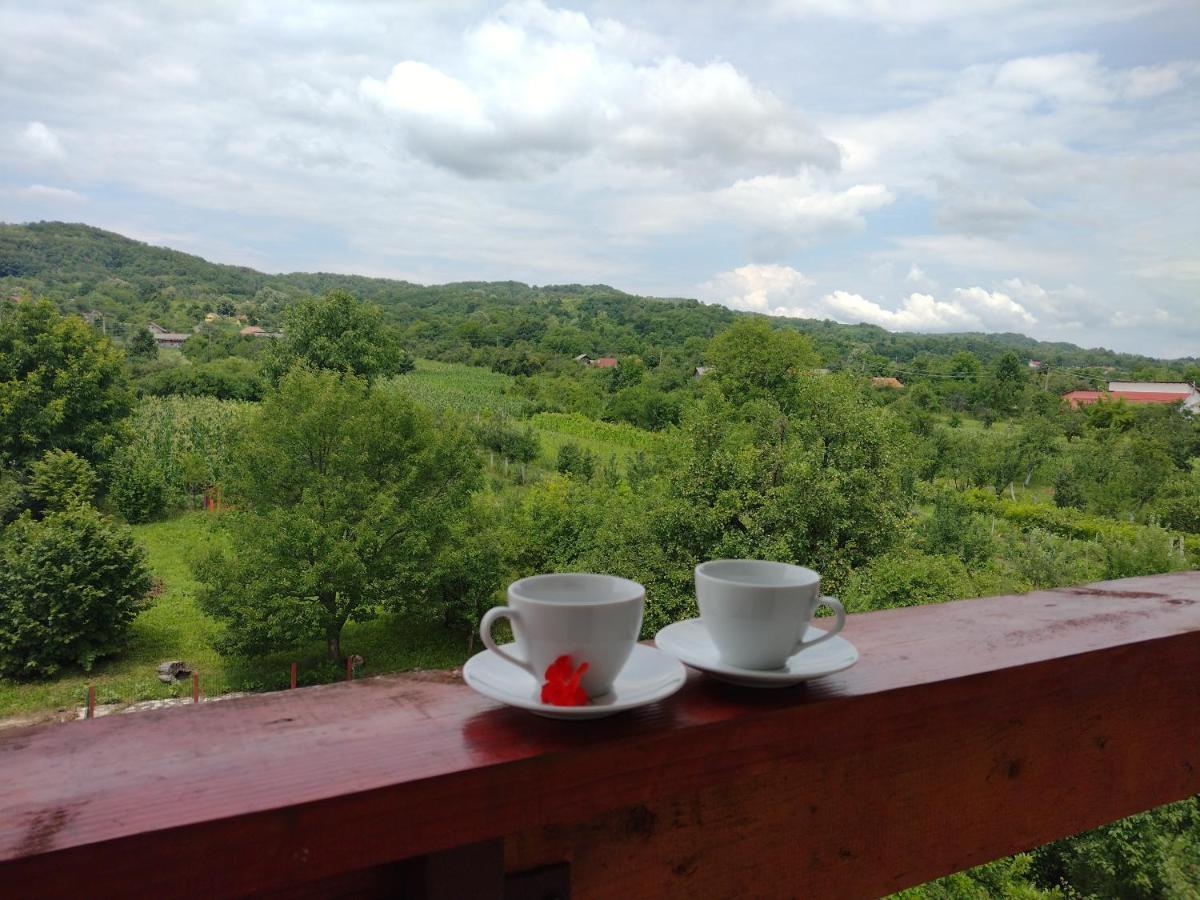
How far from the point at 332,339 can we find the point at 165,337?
11.0 metres

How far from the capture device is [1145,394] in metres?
29.6

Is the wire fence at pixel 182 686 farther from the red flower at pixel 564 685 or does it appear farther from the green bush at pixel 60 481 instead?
the red flower at pixel 564 685

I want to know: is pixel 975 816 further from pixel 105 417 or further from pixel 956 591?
pixel 105 417

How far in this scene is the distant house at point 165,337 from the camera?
28.0m

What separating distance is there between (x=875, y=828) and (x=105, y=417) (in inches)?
801

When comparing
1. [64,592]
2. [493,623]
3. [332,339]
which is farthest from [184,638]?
[332,339]

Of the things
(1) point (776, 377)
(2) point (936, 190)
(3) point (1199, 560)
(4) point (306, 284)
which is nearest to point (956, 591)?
(3) point (1199, 560)

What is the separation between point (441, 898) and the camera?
0.36 m

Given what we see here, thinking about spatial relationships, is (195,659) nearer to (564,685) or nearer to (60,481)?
(60,481)

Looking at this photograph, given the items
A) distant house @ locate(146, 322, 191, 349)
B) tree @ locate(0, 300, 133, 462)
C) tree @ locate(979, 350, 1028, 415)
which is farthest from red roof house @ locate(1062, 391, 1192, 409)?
distant house @ locate(146, 322, 191, 349)

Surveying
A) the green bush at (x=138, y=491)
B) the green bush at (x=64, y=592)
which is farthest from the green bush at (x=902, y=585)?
the green bush at (x=138, y=491)

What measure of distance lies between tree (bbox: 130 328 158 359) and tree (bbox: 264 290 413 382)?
611 cm

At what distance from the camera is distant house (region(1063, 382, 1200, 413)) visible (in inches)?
1083

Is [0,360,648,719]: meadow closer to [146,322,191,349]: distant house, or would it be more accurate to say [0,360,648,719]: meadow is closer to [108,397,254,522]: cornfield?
[108,397,254,522]: cornfield
